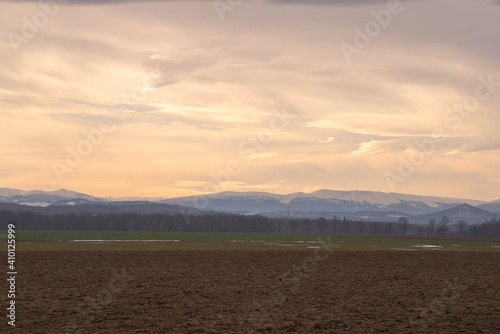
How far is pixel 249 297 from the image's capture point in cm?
2697

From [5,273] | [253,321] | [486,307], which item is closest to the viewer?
[253,321]

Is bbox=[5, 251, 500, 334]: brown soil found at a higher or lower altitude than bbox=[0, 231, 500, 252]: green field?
lower

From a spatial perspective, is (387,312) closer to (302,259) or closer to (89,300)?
(89,300)

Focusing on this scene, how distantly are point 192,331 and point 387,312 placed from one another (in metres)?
9.04

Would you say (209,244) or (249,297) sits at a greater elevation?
(209,244)

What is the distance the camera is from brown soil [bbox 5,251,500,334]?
2038 cm

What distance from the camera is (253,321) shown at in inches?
834

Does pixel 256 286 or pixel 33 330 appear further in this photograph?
pixel 256 286

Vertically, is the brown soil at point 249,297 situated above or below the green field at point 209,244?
below

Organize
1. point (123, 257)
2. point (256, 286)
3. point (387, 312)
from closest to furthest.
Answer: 1. point (387, 312)
2. point (256, 286)
3. point (123, 257)

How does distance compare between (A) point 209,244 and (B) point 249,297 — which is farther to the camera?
(A) point 209,244

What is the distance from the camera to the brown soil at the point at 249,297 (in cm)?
2038

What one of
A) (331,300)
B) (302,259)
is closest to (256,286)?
(331,300)

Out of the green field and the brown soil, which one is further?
the green field
